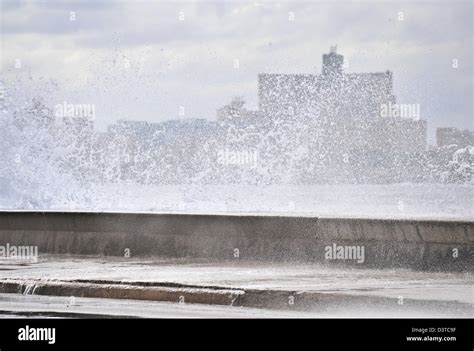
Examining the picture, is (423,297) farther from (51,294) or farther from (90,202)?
(90,202)

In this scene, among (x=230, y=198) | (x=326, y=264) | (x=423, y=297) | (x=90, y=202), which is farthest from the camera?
(x=230, y=198)

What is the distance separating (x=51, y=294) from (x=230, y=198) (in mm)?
80923

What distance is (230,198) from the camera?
3733 inches

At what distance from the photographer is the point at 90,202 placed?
31688 mm

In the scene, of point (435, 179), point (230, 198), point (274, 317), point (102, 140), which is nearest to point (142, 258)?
point (274, 317)
